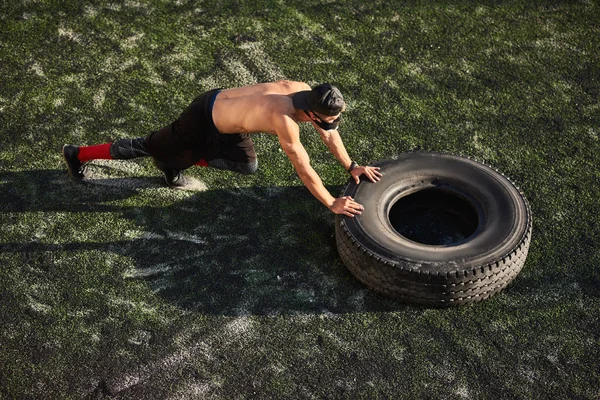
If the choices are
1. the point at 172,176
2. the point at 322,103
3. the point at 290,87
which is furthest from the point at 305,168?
the point at 172,176

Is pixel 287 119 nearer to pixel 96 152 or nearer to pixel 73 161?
pixel 96 152

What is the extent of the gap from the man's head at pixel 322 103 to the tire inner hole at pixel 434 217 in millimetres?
1082

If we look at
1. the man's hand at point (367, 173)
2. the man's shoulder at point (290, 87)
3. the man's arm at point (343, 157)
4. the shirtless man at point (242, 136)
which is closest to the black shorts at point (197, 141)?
the shirtless man at point (242, 136)

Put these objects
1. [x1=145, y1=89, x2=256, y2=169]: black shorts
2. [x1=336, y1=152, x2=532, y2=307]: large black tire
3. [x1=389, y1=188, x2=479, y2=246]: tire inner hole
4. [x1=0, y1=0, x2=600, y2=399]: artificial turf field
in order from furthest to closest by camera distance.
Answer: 1. [x1=389, y1=188, x2=479, y2=246]: tire inner hole
2. [x1=145, y1=89, x2=256, y2=169]: black shorts
3. [x1=336, y1=152, x2=532, y2=307]: large black tire
4. [x1=0, y1=0, x2=600, y2=399]: artificial turf field

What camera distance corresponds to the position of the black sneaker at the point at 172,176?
6814mm

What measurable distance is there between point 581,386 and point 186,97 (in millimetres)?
4396

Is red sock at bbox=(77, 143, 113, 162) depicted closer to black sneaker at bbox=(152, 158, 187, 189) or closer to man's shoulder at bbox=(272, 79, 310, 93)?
black sneaker at bbox=(152, 158, 187, 189)

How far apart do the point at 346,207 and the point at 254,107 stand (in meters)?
1.00

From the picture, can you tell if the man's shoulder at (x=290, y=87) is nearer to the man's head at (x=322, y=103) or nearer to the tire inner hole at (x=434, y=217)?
the man's head at (x=322, y=103)

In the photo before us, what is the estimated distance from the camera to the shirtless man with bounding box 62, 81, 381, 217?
5.99 metres

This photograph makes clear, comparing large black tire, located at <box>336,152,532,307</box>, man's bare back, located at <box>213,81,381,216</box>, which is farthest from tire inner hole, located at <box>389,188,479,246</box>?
man's bare back, located at <box>213,81,381,216</box>

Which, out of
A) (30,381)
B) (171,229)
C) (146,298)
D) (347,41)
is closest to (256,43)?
(347,41)

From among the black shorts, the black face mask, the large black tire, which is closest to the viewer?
the large black tire

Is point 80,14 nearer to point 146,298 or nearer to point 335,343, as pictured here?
point 146,298
